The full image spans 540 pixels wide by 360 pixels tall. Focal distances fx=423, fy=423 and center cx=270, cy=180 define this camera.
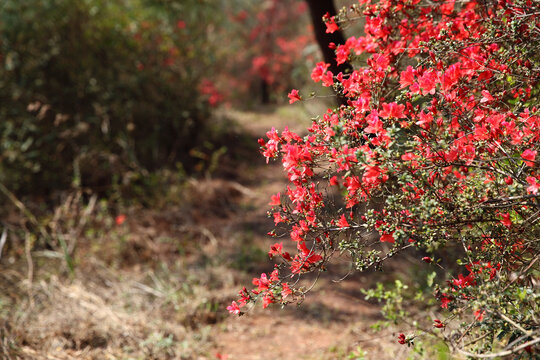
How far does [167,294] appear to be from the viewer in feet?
12.5

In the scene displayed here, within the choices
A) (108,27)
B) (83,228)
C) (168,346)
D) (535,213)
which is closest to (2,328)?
(168,346)

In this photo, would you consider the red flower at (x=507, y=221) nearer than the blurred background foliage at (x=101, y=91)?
Yes

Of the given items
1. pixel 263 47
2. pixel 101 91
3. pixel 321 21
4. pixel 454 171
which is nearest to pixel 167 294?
pixel 454 171

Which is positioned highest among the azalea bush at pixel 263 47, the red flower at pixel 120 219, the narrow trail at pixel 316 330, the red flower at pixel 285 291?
the azalea bush at pixel 263 47

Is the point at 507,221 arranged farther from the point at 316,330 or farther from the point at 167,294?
the point at 167,294

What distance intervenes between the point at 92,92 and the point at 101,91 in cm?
12

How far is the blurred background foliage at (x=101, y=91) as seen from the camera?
18.4 feet

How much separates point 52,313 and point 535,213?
11.5 ft

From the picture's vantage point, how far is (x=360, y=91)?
6.62 feet

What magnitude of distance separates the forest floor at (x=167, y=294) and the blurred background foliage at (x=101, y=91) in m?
0.68

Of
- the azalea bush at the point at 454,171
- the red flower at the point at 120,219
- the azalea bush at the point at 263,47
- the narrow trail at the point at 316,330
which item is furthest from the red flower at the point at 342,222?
the azalea bush at the point at 263,47

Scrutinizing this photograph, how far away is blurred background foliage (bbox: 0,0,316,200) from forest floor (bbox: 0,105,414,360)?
0.68 metres

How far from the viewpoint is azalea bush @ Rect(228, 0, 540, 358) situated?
1662 millimetres

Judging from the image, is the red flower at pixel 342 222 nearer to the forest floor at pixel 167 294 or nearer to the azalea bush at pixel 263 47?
the forest floor at pixel 167 294
